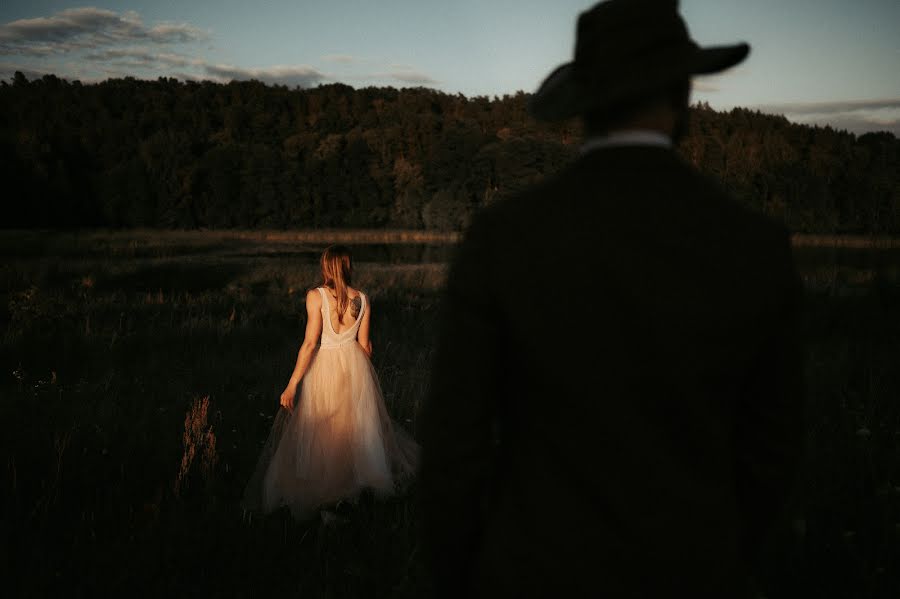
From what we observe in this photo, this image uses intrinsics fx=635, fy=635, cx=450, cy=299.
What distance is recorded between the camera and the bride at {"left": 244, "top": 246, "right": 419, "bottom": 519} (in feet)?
17.5

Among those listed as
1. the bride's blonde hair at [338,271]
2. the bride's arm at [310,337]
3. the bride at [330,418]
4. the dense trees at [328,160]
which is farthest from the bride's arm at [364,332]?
the dense trees at [328,160]

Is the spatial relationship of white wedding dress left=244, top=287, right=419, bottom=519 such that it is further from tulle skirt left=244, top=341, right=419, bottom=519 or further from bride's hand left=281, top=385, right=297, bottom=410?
bride's hand left=281, top=385, right=297, bottom=410

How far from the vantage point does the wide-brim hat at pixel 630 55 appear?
143 centimetres

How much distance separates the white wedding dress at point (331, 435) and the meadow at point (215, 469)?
30cm

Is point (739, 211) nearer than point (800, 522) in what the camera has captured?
Yes

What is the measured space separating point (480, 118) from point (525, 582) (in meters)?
124

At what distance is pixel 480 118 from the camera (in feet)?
395

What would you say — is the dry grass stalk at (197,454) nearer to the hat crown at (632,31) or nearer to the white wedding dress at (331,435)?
the white wedding dress at (331,435)

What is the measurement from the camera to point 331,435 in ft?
18.3

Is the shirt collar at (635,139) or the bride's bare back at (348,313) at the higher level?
the shirt collar at (635,139)

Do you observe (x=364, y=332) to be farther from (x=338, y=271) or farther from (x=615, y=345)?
(x=615, y=345)

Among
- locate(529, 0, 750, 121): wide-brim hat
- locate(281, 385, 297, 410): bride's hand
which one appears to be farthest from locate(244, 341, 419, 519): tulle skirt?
locate(529, 0, 750, 121): wide-brim hat

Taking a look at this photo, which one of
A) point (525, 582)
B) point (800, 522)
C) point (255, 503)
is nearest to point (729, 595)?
point (525, 582)

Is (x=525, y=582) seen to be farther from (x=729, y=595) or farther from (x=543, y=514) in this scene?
(x=729, y=595)
